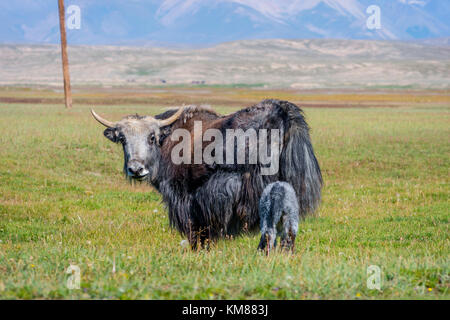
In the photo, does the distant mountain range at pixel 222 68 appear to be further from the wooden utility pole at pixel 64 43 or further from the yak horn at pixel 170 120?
the yak horn at pixel 170 120

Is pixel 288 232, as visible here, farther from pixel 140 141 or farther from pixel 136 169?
pixel 140 141

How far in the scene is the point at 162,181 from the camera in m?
7.67


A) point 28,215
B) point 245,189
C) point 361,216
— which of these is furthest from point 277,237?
point 28,215

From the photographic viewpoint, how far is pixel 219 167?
23.8 feet

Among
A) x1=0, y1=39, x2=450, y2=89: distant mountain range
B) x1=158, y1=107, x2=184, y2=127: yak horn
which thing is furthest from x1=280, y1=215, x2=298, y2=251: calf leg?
x1=0, y1=39, x2=450, y2=89: distant mountain range

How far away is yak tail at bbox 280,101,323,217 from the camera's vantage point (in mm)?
6863

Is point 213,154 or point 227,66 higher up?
point 227,66

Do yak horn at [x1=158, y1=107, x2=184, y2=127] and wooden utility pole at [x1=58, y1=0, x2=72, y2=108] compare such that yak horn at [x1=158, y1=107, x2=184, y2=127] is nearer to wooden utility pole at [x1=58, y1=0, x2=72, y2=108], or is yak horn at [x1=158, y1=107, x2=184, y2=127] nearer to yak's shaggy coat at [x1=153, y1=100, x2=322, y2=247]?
yak's shaggy coat at [x1=153, y1=100, x2=322, y2=247]

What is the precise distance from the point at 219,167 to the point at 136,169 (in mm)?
1045

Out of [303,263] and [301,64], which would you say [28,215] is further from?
[301,64]

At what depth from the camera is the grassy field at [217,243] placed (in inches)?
184

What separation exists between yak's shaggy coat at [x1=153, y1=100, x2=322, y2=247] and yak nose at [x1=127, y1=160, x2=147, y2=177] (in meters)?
0.65

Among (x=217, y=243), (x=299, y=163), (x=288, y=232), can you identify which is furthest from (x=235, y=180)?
(x=288, y=232)

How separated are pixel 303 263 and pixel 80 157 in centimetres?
1203
